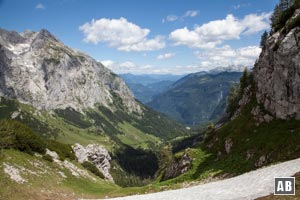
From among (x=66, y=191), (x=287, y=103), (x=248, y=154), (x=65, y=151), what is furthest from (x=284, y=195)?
(x=65, y=151)

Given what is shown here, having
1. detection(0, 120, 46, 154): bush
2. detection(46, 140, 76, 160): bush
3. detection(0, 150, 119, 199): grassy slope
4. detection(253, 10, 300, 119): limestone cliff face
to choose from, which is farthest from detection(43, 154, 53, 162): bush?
detection(253, 10, 300, 119): limestone cliff face

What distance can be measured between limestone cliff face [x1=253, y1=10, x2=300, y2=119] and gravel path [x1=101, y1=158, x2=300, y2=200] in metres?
17.5

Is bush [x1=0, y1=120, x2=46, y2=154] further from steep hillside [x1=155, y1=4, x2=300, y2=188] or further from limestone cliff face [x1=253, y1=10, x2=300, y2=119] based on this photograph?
limestone cliff face [x1=253, y1=10, x2=300, y2=119]

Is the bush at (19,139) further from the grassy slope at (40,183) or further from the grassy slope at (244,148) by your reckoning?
the grassy slope at (244,148)

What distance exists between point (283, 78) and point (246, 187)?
31530 mm

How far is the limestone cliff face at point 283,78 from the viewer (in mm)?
57750

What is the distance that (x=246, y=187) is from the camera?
1492 inches

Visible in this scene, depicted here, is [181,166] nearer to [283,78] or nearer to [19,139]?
[283,78]

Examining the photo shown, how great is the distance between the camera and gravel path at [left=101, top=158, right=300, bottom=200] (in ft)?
116

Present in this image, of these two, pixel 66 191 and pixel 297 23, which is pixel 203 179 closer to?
pixel 66 191

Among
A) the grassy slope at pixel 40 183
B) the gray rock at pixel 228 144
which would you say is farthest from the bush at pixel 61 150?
the gray rock at pixel 228 144

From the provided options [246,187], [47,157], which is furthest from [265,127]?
[47,157]

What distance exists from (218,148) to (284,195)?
3549 cm

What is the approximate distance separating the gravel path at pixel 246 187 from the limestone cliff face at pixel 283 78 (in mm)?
17480
